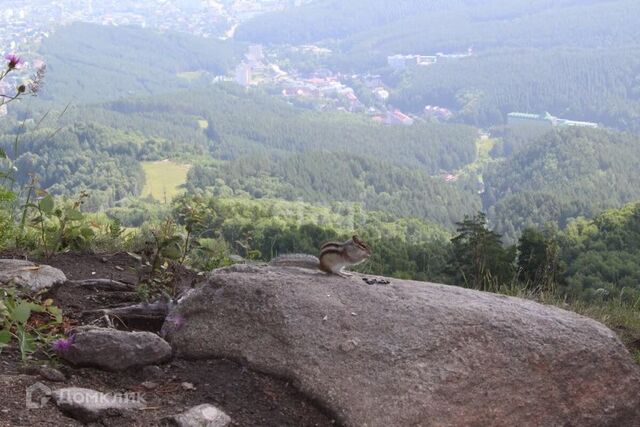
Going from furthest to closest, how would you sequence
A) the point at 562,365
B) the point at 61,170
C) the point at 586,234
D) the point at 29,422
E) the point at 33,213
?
the point at 61,170 → the point at 586,234 → the point at 33,213 → the point at 562,365 → the point at 29,422

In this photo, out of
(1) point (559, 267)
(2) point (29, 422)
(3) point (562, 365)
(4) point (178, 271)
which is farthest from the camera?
(1) point (559, 267)

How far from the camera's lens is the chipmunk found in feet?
16.5

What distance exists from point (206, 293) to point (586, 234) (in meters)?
23.9

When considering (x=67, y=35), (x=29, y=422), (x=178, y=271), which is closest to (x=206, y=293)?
(x=178, y=271)

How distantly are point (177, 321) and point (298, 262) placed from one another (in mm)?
963

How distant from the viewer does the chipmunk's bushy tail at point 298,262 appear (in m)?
5.31

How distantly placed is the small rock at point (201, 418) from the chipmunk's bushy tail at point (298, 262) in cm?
149

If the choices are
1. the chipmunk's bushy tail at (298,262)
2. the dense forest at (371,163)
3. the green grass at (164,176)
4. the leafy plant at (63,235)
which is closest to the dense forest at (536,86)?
the dense forest at (371,163)

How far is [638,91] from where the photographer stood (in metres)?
131

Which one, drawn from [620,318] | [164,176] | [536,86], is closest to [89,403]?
[620,318]

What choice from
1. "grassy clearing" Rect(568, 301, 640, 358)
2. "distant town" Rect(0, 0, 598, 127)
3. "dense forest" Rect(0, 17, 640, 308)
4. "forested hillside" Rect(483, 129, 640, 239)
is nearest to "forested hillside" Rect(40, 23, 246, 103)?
"dense forest" Rect(0, 17, 640, 308)

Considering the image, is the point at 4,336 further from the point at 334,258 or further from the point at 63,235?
the point at 63,235

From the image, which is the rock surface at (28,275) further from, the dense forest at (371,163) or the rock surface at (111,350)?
the rock surface at (111,350)

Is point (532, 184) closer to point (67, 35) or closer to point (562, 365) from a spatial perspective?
point (562, 365)
